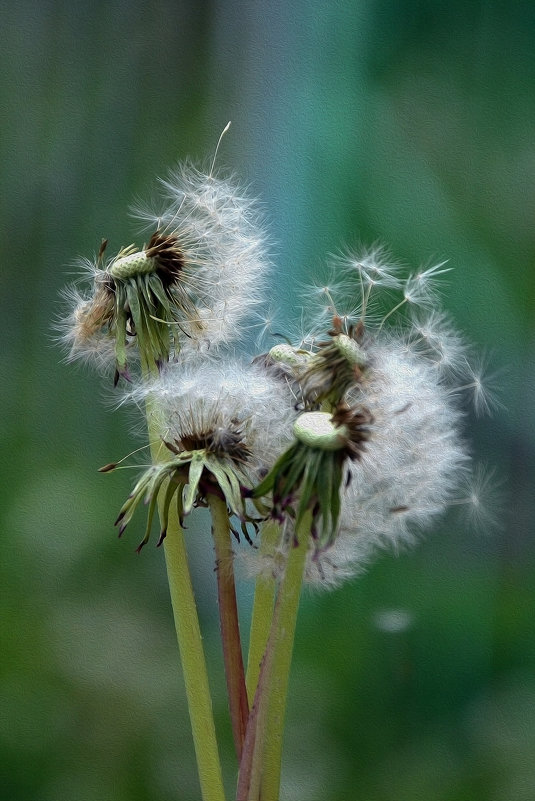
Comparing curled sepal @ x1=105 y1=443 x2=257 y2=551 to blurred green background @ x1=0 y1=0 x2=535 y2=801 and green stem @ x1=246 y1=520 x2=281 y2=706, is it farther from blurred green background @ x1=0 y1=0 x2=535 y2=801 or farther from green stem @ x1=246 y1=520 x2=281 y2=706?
blurred green background @ x1=0 y1=0 x2=535 y2=801

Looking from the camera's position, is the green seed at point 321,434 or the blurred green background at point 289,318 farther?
the blurred green background at point 289,318

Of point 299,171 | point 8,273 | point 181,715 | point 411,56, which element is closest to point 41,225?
point 8,273

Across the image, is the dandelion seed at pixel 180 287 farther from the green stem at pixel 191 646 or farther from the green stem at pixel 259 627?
the green stem at pixel 259 627

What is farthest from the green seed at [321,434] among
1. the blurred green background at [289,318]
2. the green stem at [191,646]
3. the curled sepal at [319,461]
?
the blurred green background at [289,318]

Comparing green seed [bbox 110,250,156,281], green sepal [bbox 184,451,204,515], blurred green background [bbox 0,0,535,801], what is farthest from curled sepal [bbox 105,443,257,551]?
blurred green background [bbox 0,0,535,801]

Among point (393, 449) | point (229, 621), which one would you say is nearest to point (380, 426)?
point (393, 449)

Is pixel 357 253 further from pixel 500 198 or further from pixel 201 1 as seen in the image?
pixel 201 1
